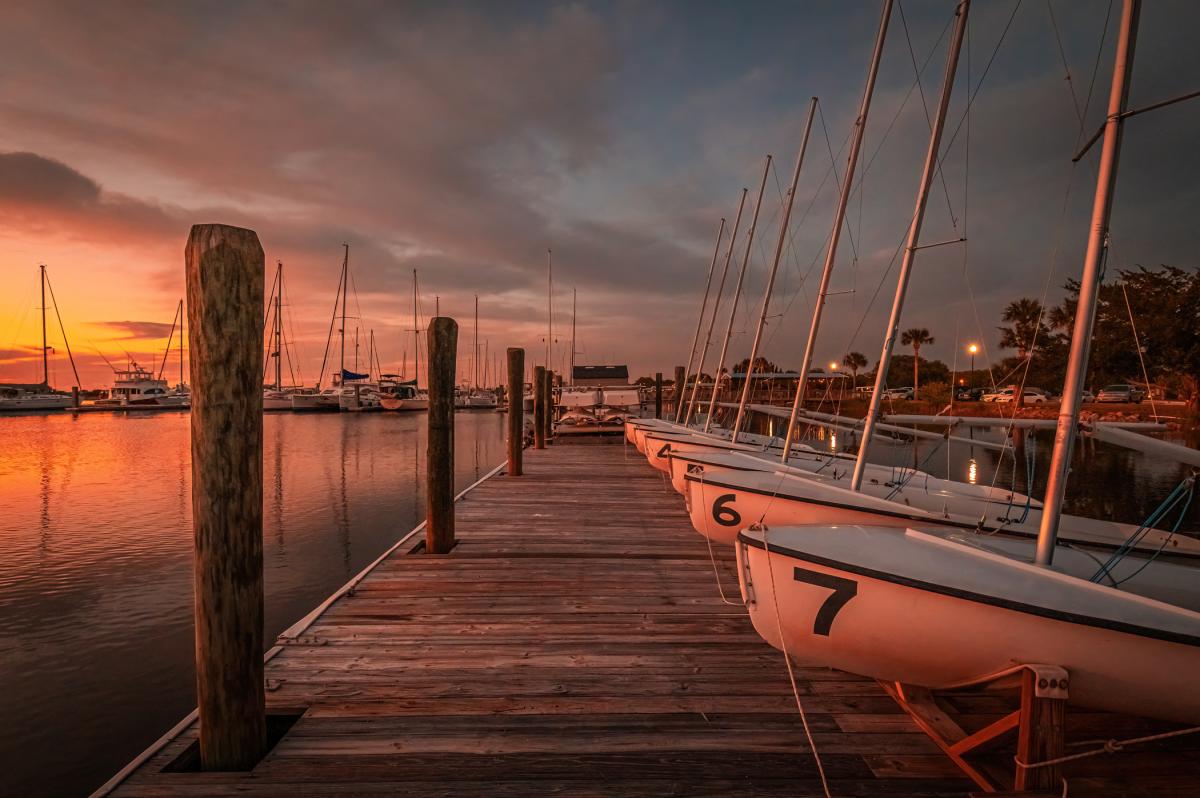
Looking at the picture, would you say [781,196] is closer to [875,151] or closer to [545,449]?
[875,151]

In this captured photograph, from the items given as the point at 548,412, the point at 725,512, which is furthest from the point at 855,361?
the point at 725,512

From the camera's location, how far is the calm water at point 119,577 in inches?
225

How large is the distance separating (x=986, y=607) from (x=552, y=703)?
97.5 inches

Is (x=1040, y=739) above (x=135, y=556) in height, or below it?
above

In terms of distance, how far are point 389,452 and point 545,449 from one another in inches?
557

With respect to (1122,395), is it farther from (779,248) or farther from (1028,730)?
(1028,730)

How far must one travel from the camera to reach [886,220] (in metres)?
29.9

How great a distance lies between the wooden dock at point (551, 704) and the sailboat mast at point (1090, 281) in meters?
1.53

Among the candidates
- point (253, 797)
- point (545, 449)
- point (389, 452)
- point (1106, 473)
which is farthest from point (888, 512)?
point (389, 452)

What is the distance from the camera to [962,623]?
122 inches

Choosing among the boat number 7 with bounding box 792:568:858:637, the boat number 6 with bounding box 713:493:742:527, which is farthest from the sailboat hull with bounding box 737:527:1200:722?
the boat number 6 with bounding box 713:493:742:527

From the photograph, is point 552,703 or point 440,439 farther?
point 440,439

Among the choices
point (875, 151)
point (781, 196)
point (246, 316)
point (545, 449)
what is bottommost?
point (545, 449)

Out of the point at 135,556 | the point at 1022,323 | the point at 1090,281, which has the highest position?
the point at 1022,323
